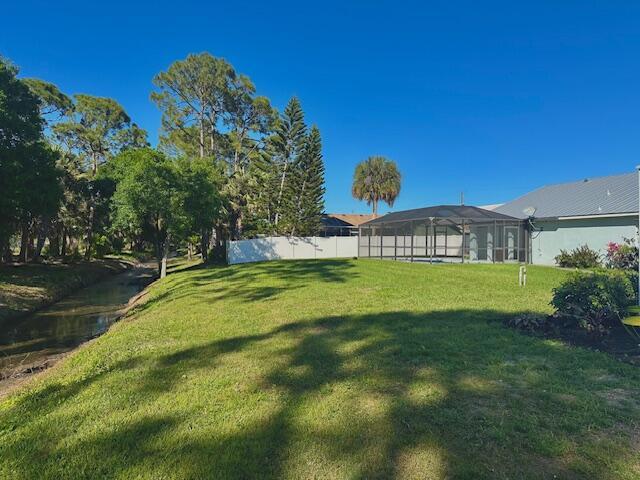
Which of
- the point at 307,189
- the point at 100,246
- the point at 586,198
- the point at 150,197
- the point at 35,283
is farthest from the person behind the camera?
the point at 307,189

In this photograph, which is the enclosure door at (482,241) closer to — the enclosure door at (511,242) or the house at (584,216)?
the enclosure door at (511,242)

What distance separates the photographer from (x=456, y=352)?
4535 mm

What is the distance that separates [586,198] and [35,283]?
23095 mm

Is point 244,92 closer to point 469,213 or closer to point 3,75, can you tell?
point 3,75

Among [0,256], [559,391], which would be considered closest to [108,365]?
[559,391]

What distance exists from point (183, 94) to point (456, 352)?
1245 inches

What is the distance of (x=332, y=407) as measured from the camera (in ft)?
10.6

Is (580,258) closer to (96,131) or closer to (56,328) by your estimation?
(56,328)

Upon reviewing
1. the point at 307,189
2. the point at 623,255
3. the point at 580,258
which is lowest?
the point at 580,258

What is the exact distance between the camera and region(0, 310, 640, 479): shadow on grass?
247 cm

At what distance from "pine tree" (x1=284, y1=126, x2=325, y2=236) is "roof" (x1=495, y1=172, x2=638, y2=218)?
14.0m

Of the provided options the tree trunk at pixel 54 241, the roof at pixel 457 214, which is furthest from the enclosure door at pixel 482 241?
the tree trunk at pixel 54 241

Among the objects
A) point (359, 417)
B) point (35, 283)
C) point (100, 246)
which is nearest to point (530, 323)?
point (359, 417)

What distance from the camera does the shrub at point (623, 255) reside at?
13.4m
